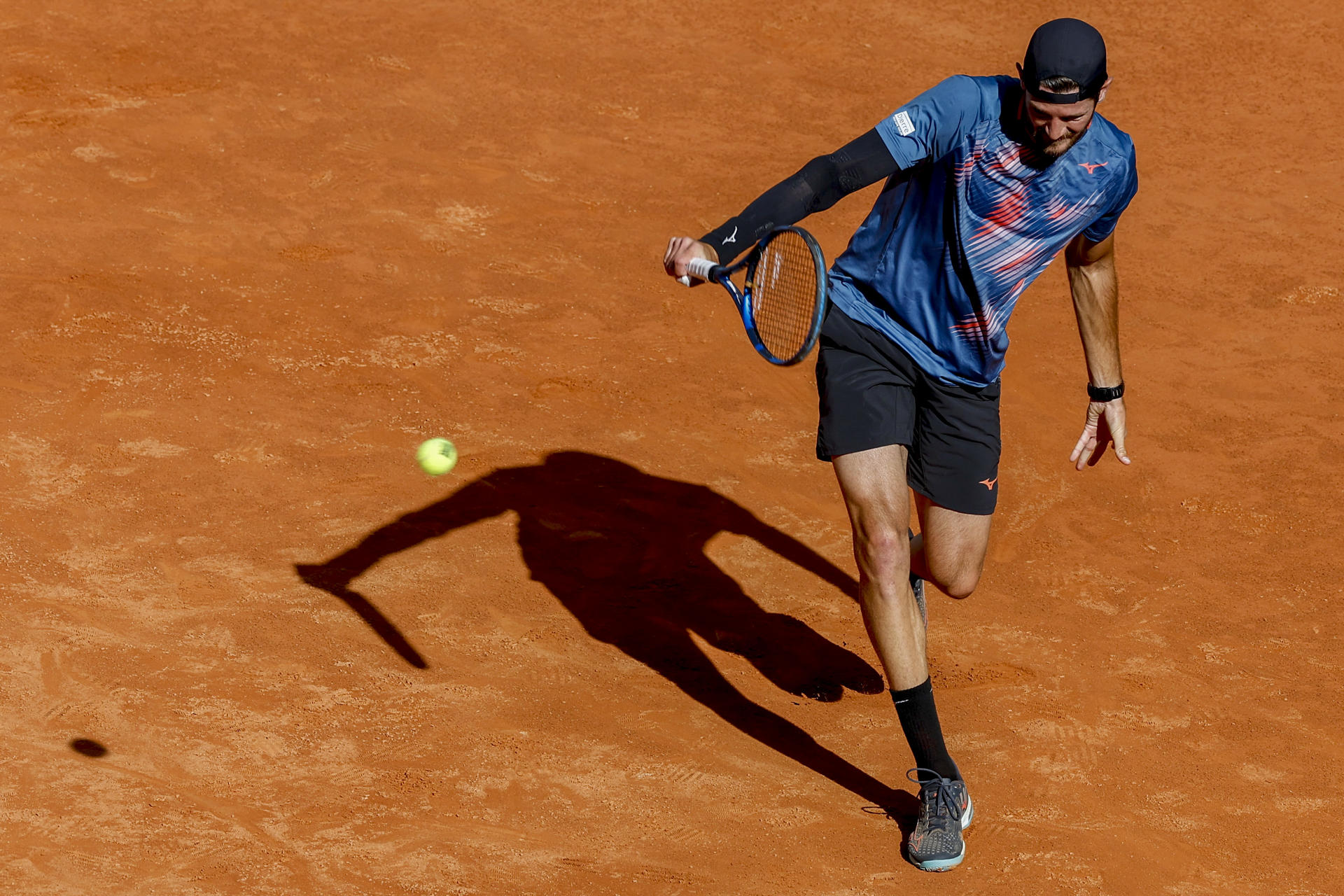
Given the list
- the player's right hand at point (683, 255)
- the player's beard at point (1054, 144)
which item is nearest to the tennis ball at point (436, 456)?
the player's right hand at point (683, 255)

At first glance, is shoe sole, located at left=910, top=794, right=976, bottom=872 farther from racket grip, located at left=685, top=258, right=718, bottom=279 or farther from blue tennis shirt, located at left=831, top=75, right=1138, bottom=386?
racket grip, located at left=685, top=258, right=718, bottom=279

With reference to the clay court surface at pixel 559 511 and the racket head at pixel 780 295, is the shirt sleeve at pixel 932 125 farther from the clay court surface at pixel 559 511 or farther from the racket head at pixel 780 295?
the clay court surface at pixel 559 511

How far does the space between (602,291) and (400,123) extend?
8.56ft

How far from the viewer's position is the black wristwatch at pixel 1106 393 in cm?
503

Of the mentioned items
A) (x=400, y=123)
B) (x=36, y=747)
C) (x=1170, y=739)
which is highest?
(x=400, y=123)

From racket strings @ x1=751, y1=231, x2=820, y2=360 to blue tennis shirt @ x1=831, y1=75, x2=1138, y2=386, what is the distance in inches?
12.9

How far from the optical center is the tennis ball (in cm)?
663

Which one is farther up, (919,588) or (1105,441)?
(1105,441)

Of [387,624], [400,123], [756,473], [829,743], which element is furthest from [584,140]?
[829,743]

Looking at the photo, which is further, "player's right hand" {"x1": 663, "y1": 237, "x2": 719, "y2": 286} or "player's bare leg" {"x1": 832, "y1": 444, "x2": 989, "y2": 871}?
"player's bare leg" {"x1": 832, "y1": 444, "x2": 989, "y2": 871}

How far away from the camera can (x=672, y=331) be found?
7.95 metres

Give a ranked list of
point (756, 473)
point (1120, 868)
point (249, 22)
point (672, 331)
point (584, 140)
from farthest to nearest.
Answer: point (249, 22) → point (584, 140) → point (672, 331) → point (756, 473) → point (1120, 868)

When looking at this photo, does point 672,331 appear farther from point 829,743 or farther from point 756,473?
point 829,743

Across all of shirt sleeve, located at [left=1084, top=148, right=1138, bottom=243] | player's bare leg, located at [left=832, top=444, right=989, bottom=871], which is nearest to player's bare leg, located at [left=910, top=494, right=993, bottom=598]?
player's bare leg, located at [left=832, top=444, right=989, bottom=871]
